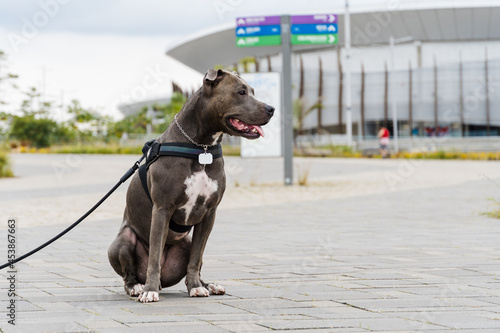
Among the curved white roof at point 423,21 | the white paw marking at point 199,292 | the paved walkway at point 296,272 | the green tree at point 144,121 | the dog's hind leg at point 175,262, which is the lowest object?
the paved walkway at point 296,272

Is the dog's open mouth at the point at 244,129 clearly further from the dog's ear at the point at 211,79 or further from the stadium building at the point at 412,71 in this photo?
the stadium building at the point at 412,71

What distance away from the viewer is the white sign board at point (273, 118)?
62.1 feet

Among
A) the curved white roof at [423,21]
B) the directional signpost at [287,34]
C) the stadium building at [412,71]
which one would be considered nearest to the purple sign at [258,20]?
the directional signpost at [287,34]

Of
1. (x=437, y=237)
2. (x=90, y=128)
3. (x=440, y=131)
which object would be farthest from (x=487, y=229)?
(x=440, y=131)

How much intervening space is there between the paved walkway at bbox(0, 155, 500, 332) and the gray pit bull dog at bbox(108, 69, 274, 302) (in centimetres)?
17

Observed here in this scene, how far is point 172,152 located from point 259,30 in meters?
14.0

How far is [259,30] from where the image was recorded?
18312 mm

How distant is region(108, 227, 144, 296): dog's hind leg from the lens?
4828 millimetres

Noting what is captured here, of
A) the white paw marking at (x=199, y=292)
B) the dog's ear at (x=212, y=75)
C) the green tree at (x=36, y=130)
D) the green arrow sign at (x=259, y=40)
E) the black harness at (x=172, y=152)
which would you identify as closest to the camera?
the dog's ear at (x=212, y=75)

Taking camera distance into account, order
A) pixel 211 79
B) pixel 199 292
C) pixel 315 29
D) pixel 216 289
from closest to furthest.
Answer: pixel 211 79, pixel 199 292, pixel 216 289, pixel 315 29

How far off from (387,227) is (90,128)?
58.7m

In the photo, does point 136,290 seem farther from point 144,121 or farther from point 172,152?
point 144,121

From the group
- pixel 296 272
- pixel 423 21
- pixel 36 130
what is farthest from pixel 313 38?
pixel 423 21

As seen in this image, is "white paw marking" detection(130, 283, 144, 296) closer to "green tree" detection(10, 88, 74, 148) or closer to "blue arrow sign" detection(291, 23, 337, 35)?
"blue arrow sign" detection(291, 23, 337, 35)
